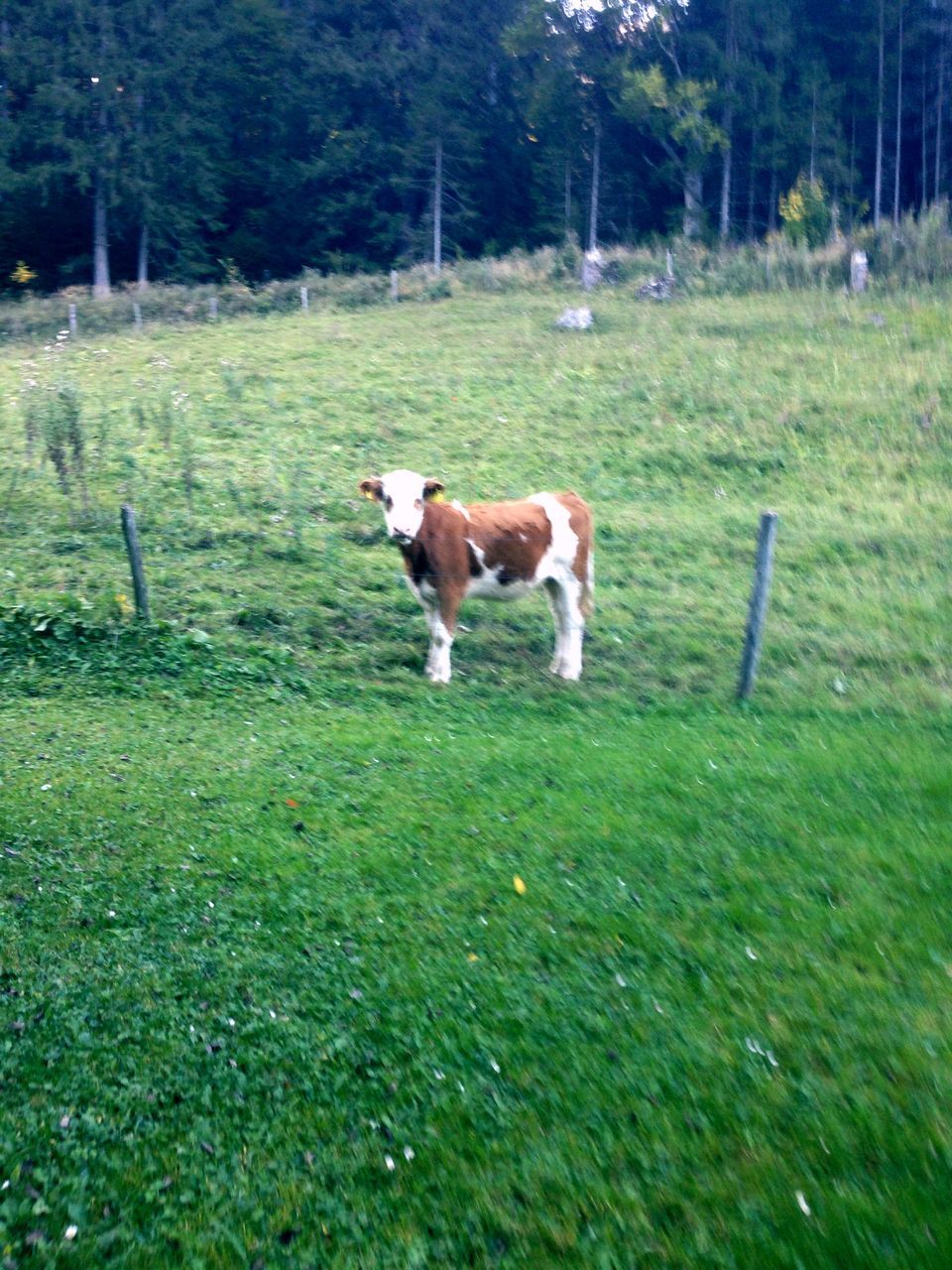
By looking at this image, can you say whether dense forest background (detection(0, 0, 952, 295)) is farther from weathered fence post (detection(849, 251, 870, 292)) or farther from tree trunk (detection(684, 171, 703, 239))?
weathered fence post (detection(849, 251, 870, 292))

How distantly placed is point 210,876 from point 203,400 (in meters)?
16.5

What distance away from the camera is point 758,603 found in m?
9.74

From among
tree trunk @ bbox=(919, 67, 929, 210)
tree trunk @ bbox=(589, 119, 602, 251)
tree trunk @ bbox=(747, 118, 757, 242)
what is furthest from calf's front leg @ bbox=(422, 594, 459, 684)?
tree trunk @ bbox=(919, 67, 929, 210)

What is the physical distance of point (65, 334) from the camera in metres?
32.4

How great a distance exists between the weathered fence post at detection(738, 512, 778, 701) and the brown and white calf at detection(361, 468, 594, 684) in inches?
63.2

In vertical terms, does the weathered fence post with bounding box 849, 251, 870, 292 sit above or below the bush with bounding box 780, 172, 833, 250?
below

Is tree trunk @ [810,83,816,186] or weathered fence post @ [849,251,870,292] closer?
weathered fence post @ [849,251,870,292]

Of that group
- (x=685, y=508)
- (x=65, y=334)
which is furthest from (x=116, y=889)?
(x=65, y=334)

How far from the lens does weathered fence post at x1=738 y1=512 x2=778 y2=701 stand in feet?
31.4

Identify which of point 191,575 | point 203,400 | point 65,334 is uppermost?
point 65,334

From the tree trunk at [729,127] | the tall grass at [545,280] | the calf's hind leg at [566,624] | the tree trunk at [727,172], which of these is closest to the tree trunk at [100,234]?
the tall grass at [545,280]

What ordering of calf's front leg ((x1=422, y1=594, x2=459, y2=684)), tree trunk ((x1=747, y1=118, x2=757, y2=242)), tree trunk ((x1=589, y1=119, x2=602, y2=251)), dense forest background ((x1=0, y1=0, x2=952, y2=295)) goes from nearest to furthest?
calf's front leg ((x1=422, y1=594, x2=459, y2=684)) → dense forest background ((x1=0, y1=0, x2=952, y2=295)) → tree trunk ((x1=747, y1=118, x2=757, y2=242)) → tree trunk ((x1=589, y1=119, x2=602, y2=251))

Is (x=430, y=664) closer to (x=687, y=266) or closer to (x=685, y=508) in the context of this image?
(x=685, y=508)

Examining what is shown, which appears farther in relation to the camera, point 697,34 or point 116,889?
point 697,34
